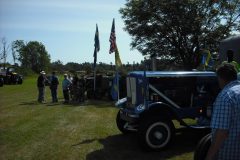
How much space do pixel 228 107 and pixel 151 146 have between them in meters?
4.76

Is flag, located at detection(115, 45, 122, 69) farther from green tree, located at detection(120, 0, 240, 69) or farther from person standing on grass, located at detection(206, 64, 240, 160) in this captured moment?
green tree, located at detection(120, 0, 240, 69)

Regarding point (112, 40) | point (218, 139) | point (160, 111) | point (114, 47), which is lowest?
point (160, 111)

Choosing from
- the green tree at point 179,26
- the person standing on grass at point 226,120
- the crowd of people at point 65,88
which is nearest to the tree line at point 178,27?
the green tree at point 179,26

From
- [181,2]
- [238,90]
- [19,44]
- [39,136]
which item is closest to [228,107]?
[238,90]

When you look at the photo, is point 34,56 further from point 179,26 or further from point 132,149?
point 132,149

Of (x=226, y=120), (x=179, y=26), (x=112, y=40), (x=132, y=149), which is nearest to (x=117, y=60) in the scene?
(x=112, y=40)

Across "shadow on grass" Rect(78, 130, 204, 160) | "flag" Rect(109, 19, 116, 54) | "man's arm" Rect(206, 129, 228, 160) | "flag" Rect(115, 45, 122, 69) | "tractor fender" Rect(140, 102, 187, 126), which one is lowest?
"shadow on grass" Rect(78, 130, 204, 160)

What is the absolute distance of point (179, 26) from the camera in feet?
112

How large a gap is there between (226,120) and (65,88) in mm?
17382

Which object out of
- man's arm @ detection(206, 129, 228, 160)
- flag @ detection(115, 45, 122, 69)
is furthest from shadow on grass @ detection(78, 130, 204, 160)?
man's arm @ detection(206, 129, 228, 160)

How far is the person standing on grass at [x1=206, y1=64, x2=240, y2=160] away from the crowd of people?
16.7m

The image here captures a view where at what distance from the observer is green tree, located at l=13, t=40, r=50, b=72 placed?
375 feet

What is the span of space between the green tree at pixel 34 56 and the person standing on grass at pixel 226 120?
11217 cm

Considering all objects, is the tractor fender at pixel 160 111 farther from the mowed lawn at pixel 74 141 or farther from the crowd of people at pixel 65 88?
the crowd of people at pixel 65 88
